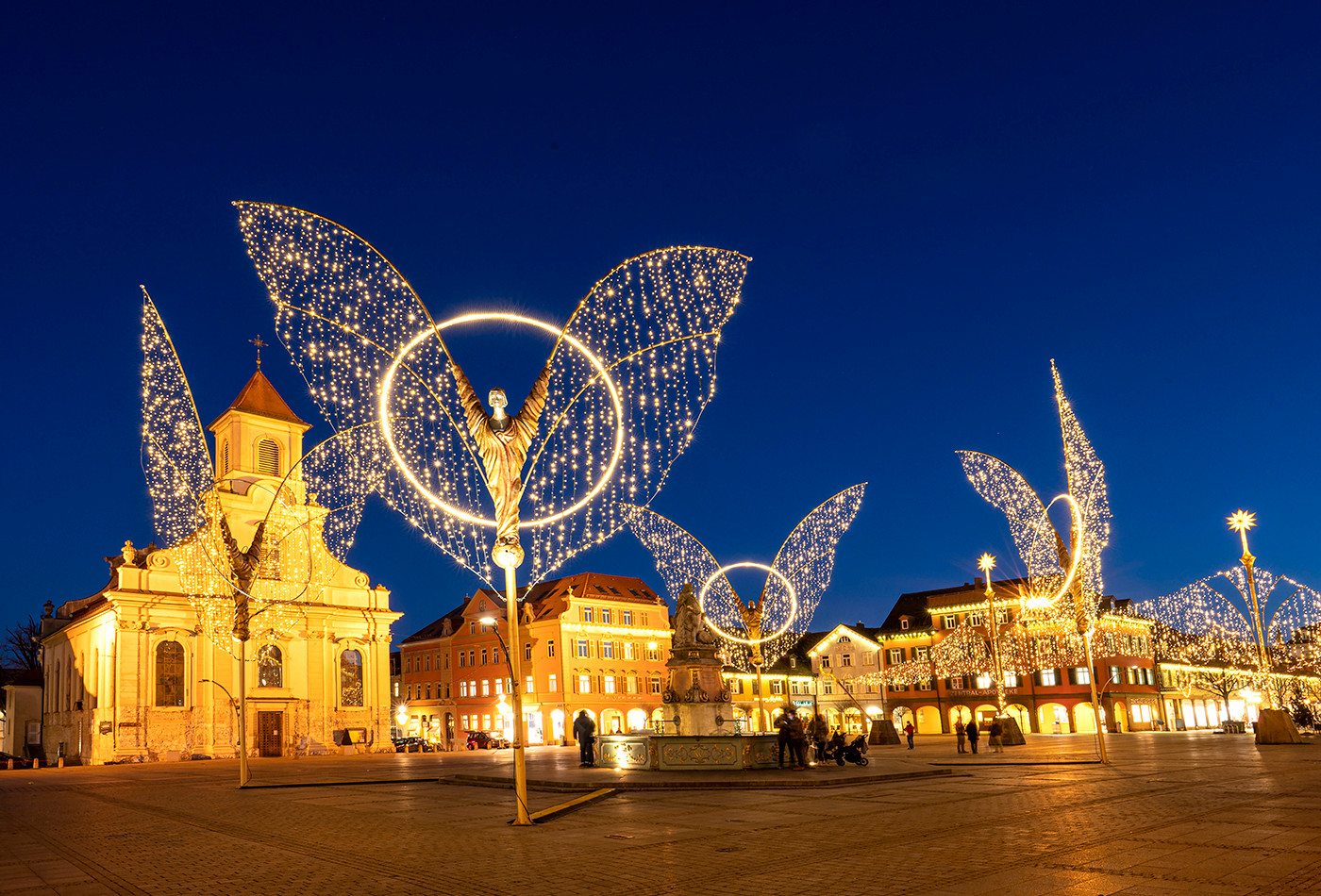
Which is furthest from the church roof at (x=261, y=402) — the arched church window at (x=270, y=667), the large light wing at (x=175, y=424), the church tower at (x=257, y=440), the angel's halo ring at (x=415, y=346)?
the angel's halo ring at (x=415, y=346)

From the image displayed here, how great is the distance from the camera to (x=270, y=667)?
63.2m

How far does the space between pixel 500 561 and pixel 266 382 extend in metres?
62.2

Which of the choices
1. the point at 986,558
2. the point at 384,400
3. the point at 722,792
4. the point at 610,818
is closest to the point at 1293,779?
the point at 722,792

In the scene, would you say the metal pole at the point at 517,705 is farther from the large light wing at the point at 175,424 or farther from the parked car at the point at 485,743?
the parked car at the point at 485,743

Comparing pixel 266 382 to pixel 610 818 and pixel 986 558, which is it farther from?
pixel 610 818

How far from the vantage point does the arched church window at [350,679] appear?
66375mm

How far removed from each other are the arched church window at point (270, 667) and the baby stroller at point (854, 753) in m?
46.3

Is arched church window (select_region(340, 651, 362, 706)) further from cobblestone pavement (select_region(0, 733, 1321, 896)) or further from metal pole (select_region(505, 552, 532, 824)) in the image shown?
metal pole (select_region(505, 552, 532, 824))

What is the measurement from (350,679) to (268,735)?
6.51m

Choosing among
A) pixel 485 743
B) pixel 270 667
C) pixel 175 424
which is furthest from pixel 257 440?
pixel 175 424

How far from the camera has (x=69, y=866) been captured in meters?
11.7

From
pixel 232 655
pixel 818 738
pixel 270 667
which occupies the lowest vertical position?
pixel 818 738

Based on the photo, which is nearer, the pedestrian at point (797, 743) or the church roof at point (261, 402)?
the pedestrian at point (797, 743)

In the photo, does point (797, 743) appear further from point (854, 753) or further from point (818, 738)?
point (818, 738)
